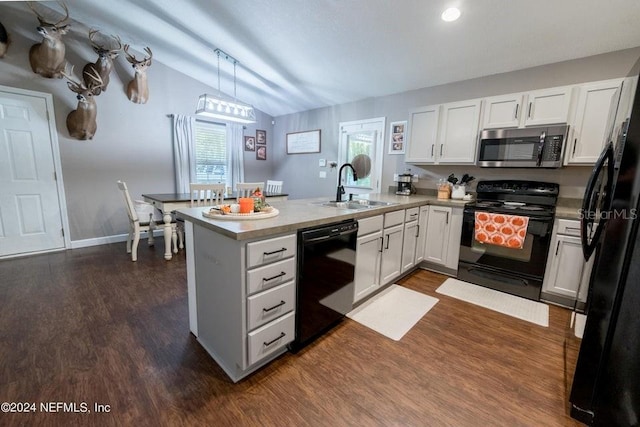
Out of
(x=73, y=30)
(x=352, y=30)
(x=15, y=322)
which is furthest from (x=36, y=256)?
(x=352, y=30)

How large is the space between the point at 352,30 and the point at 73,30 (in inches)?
146

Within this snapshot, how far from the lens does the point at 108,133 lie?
12.4ft

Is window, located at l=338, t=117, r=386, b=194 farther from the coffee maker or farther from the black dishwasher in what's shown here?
the black dishwasher

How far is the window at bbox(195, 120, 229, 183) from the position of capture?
472 cm

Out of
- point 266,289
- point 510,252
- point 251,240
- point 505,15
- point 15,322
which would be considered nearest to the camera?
point 251,240

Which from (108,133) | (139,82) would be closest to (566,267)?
(139,82)

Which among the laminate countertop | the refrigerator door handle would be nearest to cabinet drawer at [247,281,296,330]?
the laminate countertop

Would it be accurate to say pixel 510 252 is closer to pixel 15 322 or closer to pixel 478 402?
pixel 478 402

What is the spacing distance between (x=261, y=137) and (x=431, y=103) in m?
3.54

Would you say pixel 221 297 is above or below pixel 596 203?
below

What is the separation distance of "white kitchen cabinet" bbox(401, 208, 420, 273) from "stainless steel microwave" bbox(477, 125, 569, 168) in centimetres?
93

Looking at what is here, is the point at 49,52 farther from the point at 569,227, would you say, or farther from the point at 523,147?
the point at 569,227

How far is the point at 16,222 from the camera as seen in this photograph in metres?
3.30

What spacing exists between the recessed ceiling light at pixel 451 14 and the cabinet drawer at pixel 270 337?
266 centimetres
